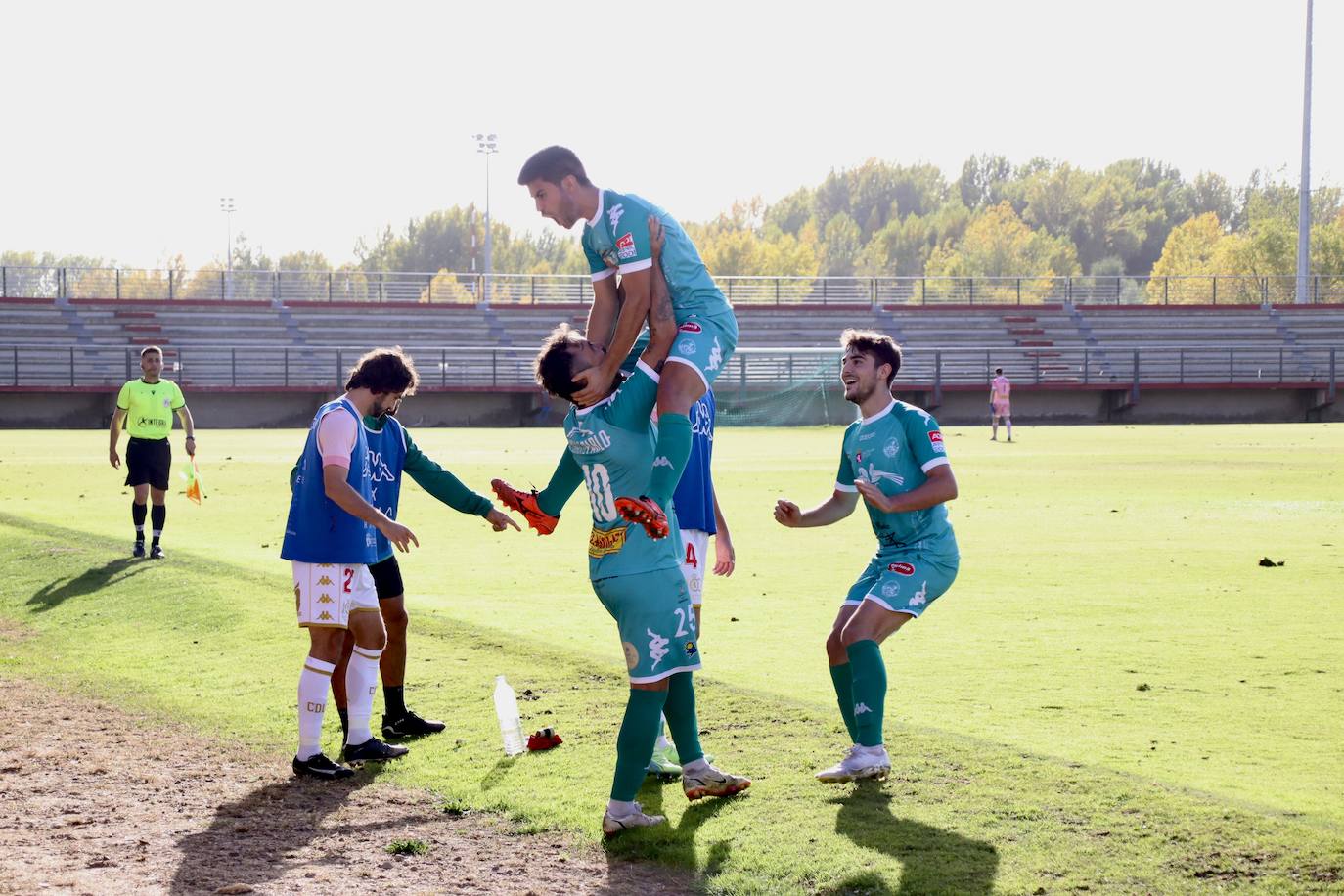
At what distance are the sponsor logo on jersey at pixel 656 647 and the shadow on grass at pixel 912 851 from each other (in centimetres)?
97

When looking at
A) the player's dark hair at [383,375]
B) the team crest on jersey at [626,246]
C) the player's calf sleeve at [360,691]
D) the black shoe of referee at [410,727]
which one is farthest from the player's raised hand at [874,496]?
the black shoe of referee at [410,727]

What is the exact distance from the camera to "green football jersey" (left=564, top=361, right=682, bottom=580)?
5.64m

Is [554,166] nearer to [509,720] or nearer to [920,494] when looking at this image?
[920,494]

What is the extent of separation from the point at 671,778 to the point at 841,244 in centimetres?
13037

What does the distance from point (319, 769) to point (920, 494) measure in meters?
3.01

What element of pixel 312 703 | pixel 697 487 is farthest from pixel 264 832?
pixel 697 487

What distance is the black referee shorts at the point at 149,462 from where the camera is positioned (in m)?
15.1

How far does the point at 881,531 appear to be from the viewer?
6.75 metres

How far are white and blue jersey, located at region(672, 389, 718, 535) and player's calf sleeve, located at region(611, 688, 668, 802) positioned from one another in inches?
54.2

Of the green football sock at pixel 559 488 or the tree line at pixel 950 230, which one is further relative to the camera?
the tree line at pixel 950 230

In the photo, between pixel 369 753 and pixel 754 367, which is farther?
pixel 754 367

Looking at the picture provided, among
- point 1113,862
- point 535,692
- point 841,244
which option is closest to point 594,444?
point 1113,862

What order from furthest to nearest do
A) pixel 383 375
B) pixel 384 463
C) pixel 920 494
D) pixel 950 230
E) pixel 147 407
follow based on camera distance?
pixel 950 230, pixel 147 407, pixel 384 463, pixel 383 375, pixel 920 494

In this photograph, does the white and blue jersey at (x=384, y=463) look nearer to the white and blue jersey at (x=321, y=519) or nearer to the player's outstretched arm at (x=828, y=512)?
the white and blue jersey at (x=321, y=519)
